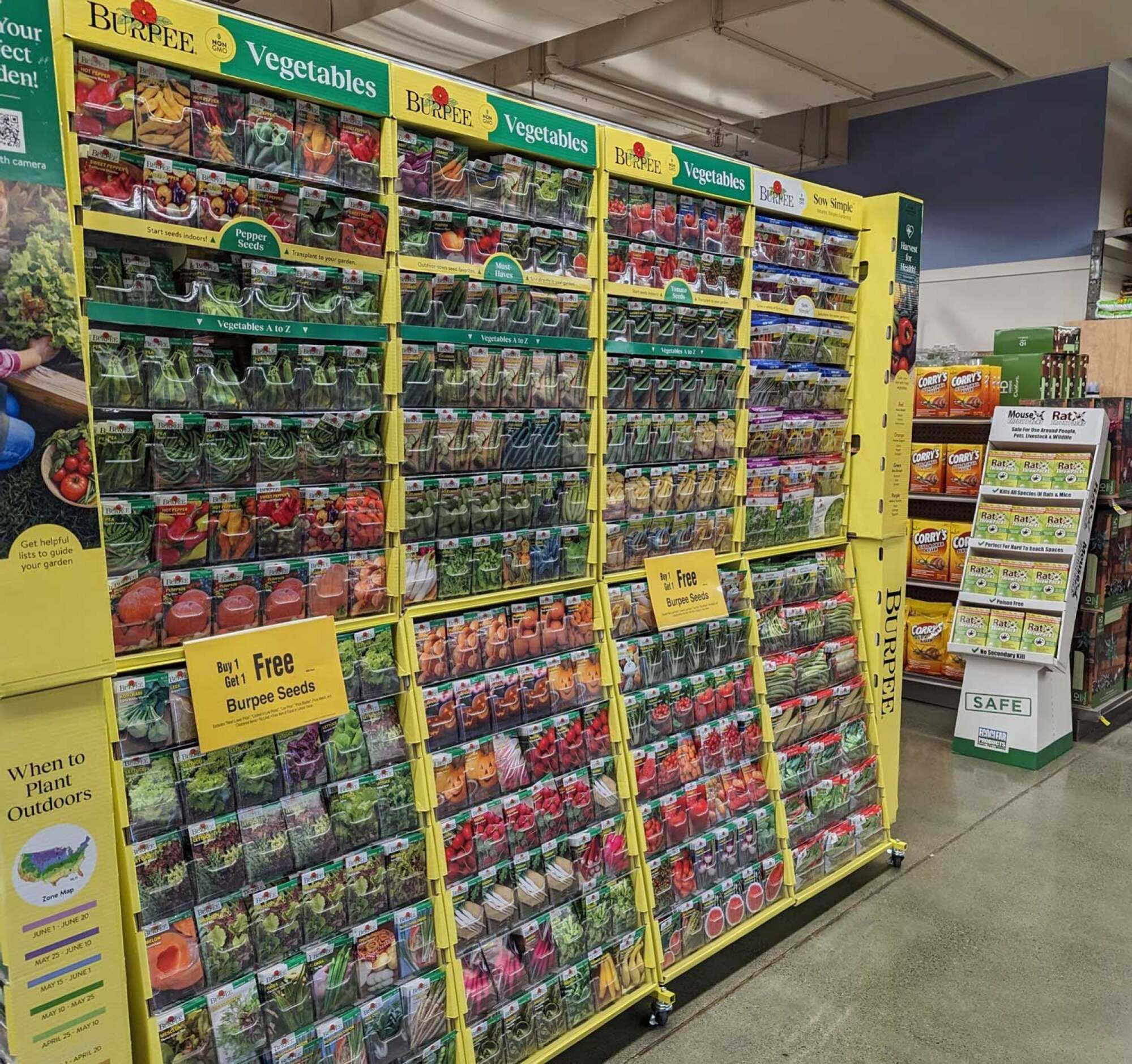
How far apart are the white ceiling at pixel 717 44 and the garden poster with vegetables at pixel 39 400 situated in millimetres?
3853

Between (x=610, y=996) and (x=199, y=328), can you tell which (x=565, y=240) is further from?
(x=610, y=996)

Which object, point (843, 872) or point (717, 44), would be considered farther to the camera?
point (717, 44)

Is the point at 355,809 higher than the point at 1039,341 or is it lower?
lower

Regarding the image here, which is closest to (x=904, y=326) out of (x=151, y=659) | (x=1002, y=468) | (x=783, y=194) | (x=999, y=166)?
(x=783, y=194)

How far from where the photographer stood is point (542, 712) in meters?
2.97

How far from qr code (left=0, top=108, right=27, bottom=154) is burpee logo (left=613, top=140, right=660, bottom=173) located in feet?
5.74

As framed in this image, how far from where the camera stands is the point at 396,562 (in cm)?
261

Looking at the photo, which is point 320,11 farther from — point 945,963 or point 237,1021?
point 945,963

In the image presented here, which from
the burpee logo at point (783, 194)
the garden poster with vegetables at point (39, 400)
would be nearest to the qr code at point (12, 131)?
the garden poster with vegetables at point (39, 400)

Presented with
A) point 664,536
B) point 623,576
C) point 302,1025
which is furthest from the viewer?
point 664,536

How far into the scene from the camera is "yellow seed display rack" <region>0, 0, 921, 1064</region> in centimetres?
208

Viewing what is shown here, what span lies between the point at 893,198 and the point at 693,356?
4.17 feet

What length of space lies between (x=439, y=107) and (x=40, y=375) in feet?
4.23

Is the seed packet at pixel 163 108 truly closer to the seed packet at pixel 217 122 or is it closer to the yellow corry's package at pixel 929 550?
the seed packet at pixel 217 122
